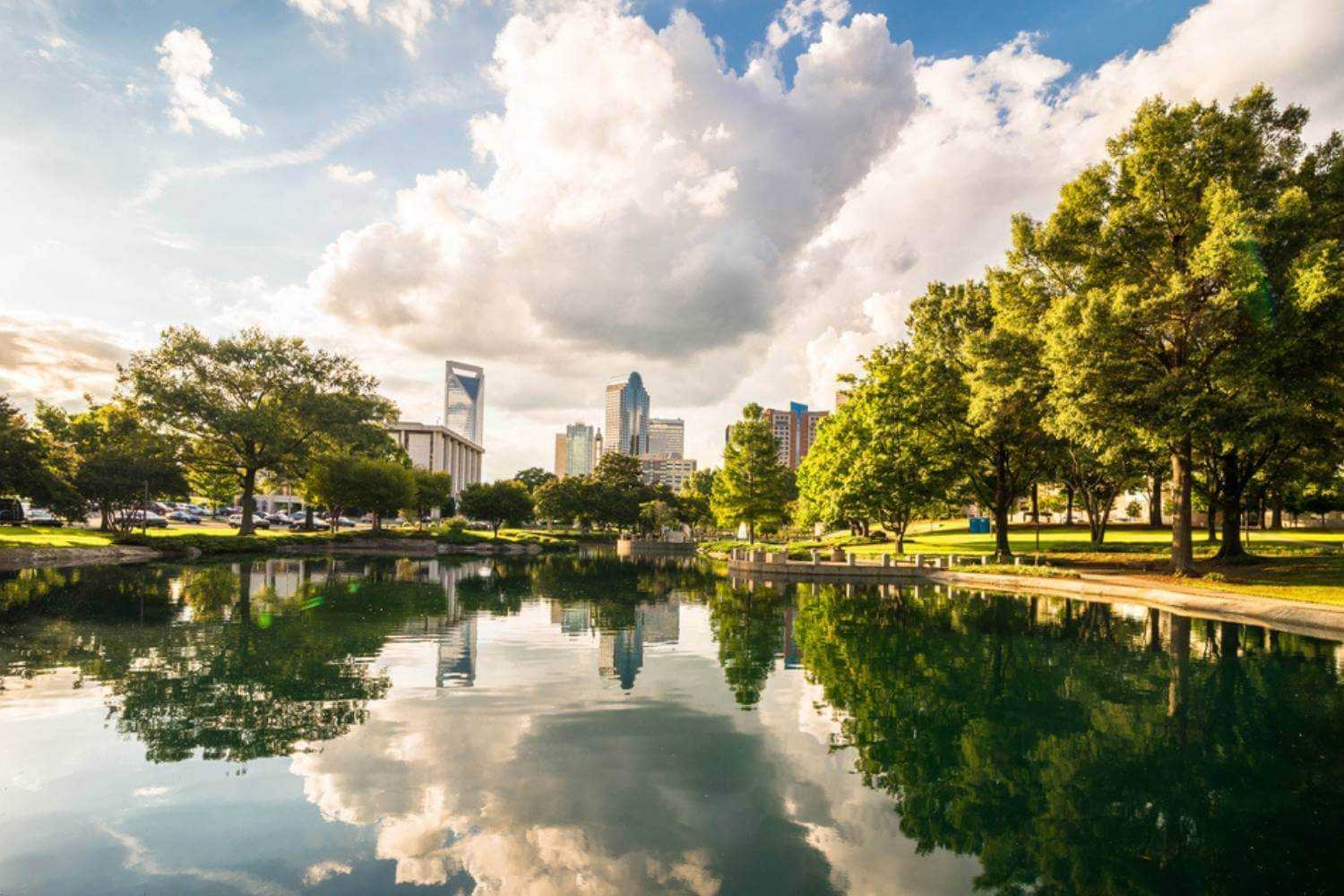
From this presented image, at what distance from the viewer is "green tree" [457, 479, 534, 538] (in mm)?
99188

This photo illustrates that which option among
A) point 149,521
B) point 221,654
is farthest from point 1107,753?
point 149,521

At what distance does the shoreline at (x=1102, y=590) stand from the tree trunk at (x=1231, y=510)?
8463 mm

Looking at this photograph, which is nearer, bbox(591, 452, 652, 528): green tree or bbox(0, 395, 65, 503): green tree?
bbox(0, 395, 65, 503): green tree

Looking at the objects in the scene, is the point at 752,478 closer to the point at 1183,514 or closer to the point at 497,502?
the point at 1183,514

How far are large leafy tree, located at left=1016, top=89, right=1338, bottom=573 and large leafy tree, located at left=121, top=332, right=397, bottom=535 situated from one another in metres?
58.8

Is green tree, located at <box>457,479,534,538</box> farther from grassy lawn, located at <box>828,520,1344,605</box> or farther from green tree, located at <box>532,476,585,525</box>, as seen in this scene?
grassy lawn, located at <box>828,520,1344,605</box>

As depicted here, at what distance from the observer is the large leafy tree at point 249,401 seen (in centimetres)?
5972

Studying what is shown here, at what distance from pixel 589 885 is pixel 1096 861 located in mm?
5122

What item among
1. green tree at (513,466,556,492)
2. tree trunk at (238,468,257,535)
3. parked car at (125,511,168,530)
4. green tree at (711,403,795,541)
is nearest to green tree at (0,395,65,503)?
tree trunk at (238,468,257,535)

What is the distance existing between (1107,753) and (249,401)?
71.0 metres

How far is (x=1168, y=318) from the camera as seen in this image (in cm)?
3228

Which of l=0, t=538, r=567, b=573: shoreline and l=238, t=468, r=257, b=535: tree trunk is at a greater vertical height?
l=238, t=468, r=257, b=535: tree trunk

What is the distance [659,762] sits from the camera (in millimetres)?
10133

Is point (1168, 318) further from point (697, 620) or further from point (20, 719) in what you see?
point (20, 719)
